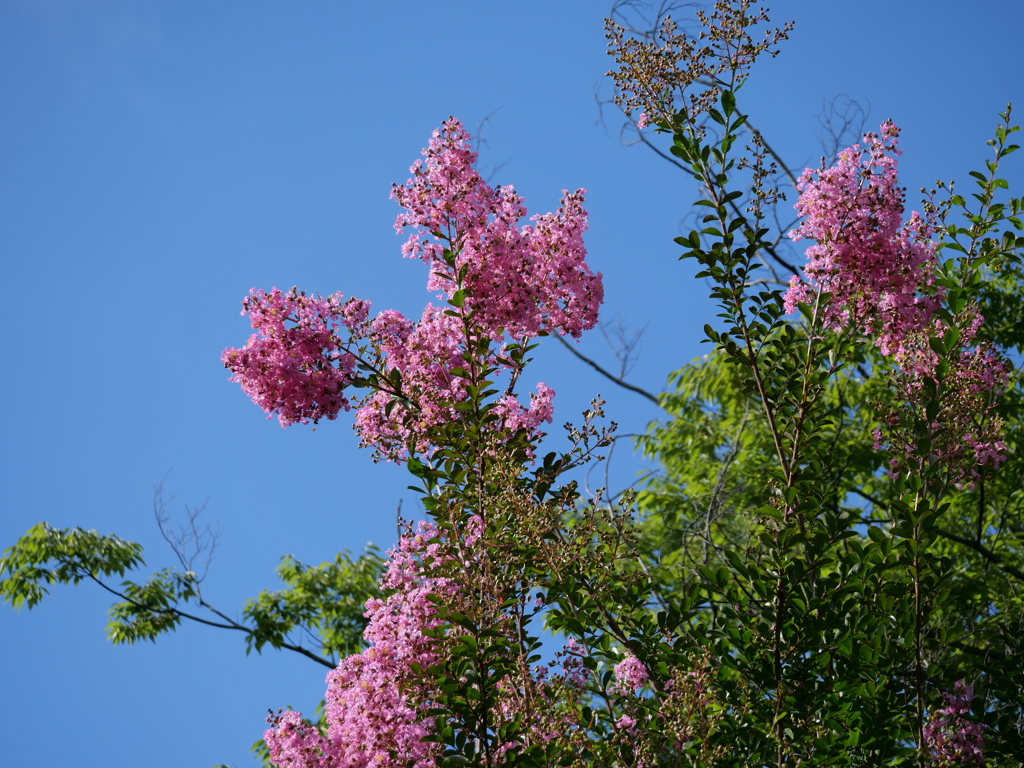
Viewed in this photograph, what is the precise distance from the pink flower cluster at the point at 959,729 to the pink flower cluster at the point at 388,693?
1473 millimetres

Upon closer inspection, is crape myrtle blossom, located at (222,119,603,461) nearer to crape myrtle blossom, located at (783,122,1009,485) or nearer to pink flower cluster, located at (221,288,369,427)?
pink flower cluster, located at (221,288,369,427)

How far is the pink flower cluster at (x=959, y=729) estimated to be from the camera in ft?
8.21

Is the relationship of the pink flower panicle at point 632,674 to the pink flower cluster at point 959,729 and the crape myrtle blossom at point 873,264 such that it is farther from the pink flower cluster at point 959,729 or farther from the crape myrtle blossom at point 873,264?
the crape myrtle blossom at point 873,264

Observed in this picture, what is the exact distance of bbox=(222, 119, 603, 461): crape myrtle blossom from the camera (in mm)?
3318

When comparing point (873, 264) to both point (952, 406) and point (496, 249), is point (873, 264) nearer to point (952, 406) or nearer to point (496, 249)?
point (952, 406)

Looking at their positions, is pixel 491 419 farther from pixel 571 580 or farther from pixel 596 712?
pixel 596 712

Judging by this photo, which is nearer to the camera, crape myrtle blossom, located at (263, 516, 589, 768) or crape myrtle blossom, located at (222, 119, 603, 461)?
crape myrtle blossom, located at (263, 516, 589, 768)

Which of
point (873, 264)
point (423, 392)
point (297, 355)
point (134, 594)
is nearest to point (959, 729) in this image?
point (873, 264)

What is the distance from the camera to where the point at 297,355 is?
11.4 ft

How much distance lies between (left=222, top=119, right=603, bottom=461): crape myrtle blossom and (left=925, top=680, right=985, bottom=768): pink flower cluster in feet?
5.33

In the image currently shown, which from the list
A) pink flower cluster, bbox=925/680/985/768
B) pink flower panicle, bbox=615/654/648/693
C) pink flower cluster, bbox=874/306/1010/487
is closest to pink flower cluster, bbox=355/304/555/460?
pink flower panicle, bbox=615/654/648/693

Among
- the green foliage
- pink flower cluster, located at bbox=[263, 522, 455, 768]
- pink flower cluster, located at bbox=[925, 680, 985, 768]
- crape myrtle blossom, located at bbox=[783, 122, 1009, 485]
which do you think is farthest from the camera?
the green foliage

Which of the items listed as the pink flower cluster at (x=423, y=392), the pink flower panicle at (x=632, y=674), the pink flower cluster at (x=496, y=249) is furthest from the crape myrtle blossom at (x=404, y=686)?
the pink flower cluster at (x=496, y=249)

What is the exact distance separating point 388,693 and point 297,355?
4.68 ft
